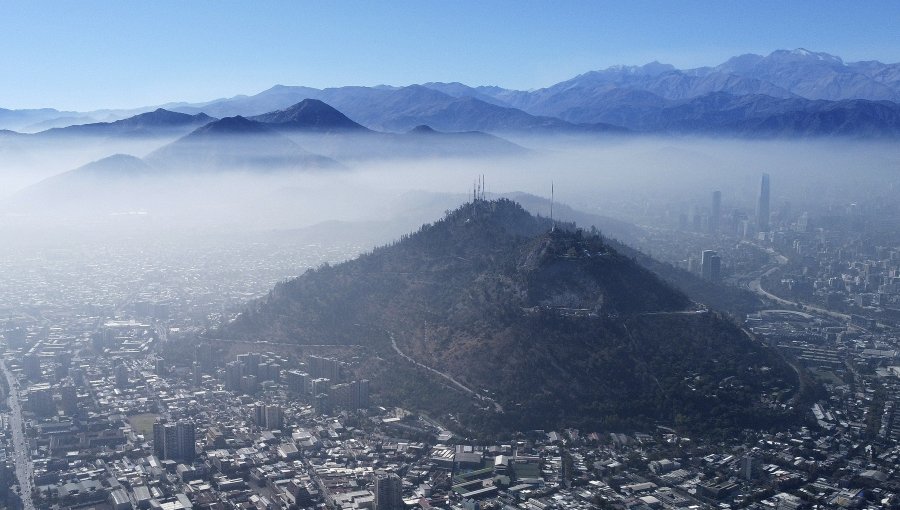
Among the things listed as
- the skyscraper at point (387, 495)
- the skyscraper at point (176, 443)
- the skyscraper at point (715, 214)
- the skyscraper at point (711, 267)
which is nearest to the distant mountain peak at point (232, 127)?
the skyscraper at point (715, 214)

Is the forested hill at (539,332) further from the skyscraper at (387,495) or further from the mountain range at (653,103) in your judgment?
the mountain range at (653,103)

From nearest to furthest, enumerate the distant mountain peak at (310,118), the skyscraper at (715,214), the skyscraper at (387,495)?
the skyscraper at (387,495), the skyscraper at (715,214), the distant mountain peak at (310,118)

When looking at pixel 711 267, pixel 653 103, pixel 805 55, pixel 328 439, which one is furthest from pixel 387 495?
pixel 805 55

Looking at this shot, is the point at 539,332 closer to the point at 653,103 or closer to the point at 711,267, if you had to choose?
the point at 711,267

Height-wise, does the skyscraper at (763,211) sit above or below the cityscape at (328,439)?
above

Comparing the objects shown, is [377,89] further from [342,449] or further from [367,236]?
[342,449]

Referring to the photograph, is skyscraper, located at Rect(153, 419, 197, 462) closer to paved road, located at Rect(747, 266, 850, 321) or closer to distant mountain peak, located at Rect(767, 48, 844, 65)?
paved road, located at Rect(747, 266, 850, 321)

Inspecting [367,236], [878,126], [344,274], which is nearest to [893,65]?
[878,126]

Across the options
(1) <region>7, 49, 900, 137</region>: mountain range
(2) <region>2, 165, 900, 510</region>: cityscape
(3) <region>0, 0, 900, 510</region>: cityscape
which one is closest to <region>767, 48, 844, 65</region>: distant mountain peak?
(1) <region>7, 49, 900, 137</region>: mountain range
